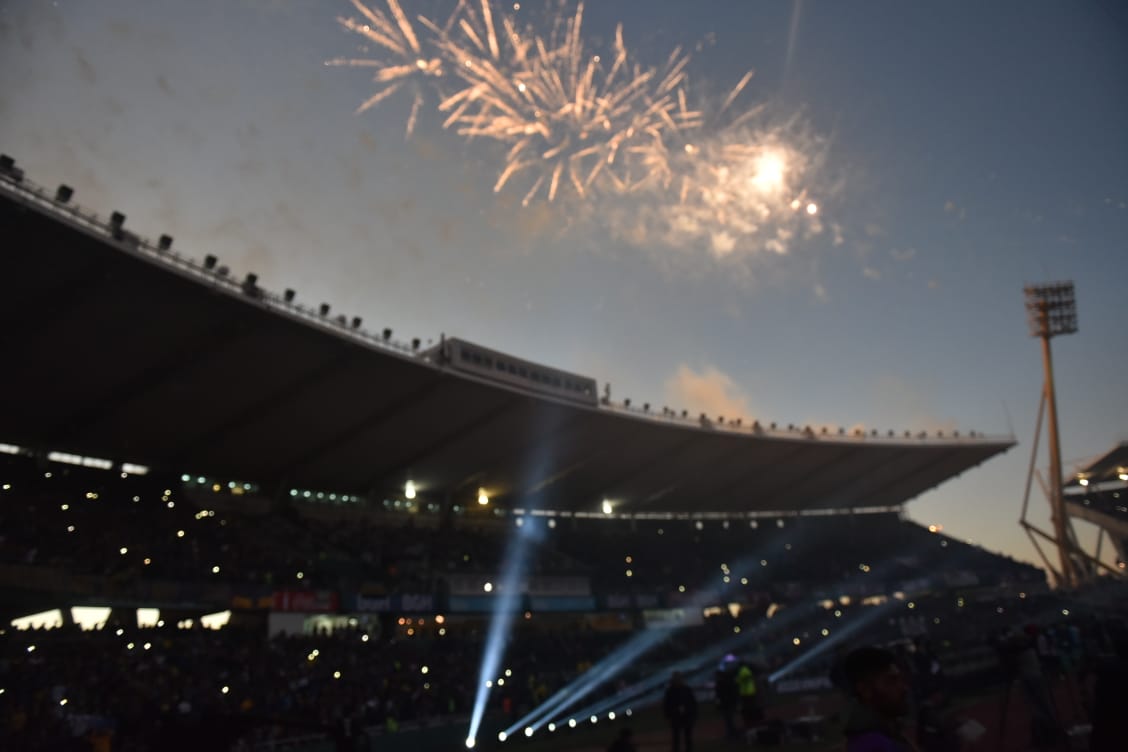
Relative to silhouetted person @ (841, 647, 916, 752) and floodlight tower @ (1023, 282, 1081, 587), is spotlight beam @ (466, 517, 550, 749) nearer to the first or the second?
silhouetted person @ (841, 647, 916, 752)

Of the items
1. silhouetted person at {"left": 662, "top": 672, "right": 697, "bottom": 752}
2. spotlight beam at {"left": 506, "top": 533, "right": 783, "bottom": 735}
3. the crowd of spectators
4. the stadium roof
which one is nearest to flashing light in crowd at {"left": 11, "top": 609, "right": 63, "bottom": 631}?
the crowd of spectators

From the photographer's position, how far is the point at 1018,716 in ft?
45.6

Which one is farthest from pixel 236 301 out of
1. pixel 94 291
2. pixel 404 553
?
pixel 404 553

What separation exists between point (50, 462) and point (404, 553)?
15396mm

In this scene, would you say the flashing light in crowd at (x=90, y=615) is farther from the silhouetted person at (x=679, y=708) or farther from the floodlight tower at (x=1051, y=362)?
the floodlight tower at (x=1051, y=362)

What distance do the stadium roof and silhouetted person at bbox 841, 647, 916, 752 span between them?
20.9 metres

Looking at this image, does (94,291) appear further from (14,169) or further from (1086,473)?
(1086,473)

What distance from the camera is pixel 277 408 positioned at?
2809 centimetres

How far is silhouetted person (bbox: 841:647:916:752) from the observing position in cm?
306

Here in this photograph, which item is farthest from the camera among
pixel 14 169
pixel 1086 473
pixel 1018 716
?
pixel 1086 473

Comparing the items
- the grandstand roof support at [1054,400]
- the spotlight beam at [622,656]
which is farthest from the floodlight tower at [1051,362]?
the spotlight beam at [622,656]

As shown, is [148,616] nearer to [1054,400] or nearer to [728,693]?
[728,693]

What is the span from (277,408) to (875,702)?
91.8 feet

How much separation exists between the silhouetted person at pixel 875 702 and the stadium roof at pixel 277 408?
68.5ft
